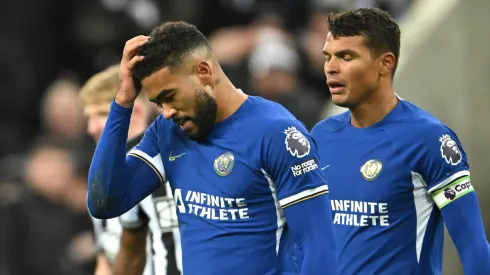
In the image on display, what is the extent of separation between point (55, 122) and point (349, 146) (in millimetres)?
6709

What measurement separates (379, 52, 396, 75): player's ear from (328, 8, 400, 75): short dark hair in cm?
2

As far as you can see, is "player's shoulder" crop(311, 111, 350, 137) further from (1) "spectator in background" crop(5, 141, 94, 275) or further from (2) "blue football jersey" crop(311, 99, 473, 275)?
(1) "spectator in background" crop(5, 141, 94, 275)

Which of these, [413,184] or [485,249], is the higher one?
[413,184]

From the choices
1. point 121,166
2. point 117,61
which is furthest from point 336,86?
point 117,61

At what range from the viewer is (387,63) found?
549 centimetres

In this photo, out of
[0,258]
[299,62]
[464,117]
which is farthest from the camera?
[299,62]

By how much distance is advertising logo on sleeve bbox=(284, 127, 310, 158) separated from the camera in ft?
15.7

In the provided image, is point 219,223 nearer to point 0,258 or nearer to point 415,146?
point 415,146

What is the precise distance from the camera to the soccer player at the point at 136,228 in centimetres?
582

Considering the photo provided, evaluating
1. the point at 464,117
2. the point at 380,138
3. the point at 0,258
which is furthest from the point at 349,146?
the point at 0,258

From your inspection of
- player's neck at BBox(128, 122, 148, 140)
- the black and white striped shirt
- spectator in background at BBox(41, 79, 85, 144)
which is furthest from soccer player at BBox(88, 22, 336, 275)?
spectator in background at BBox(41, 79, 85, 144)

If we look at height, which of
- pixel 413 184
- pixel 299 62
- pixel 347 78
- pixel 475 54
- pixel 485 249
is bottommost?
pixel 485 249

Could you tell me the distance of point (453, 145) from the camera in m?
5.21

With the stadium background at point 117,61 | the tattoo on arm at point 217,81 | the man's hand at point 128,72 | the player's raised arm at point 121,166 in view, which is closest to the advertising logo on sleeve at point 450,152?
the tattoo on arm at point 217,81
